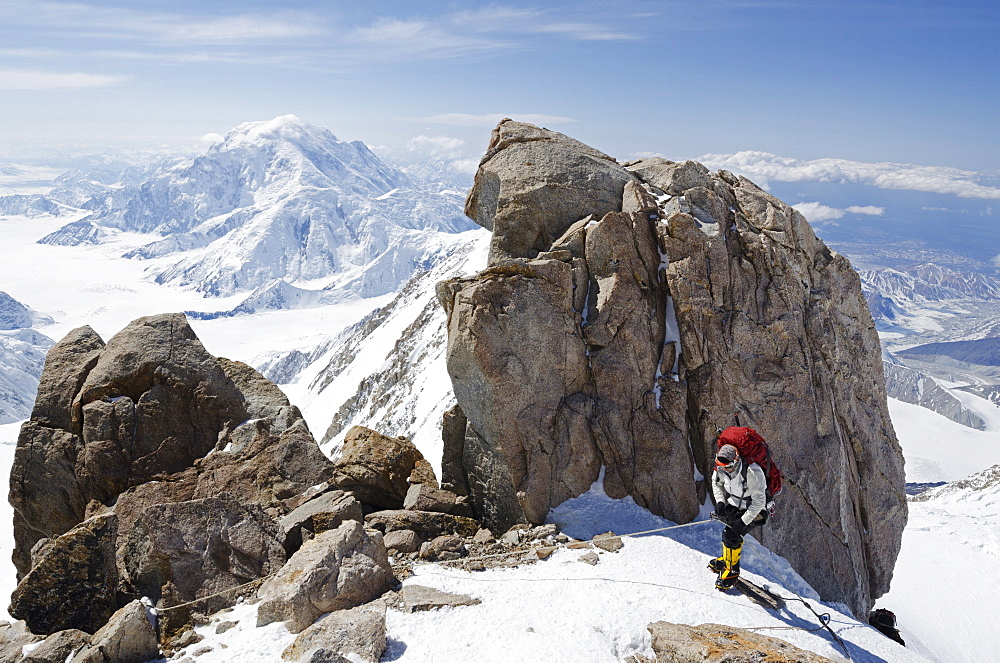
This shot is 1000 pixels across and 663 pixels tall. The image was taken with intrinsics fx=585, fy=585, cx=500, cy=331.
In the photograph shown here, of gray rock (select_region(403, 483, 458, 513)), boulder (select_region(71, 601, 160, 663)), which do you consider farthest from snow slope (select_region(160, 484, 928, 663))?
gray rock (select_region(403, 483, 458, 513))

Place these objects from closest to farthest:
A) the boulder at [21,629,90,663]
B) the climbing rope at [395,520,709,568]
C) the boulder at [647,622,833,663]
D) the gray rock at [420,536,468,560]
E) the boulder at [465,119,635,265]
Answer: the boulder at [647,622,833,663] → the boulder at [21,629,90,663] → the climbing rope at [395,520,709,568] → the gray rock at [420,536,468,560] → the boulder at [465,119,635,265]

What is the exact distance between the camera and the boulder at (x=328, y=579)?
10422mm

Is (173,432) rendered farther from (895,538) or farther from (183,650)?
(895,538)

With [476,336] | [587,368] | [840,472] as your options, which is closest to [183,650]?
[476,336]

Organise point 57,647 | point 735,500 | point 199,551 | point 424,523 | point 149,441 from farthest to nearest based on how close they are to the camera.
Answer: point 149,441 < point 424,523 < point 735,500 < point 199,551 < point 57,647

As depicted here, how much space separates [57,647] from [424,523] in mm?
7964

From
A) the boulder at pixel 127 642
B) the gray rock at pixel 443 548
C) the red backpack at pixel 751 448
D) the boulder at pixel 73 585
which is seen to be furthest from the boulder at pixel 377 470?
the red backpack at pixel 751 448

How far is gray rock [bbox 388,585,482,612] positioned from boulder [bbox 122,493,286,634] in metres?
3.41

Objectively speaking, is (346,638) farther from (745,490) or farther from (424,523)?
(745,490)

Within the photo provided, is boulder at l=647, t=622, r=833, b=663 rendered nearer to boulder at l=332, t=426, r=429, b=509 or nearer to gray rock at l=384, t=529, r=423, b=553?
gray rock at l=384, t=529, r=423, b=553

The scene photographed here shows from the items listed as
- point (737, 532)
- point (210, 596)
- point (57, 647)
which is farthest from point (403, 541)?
point (737, 532)

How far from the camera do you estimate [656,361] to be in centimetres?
1783

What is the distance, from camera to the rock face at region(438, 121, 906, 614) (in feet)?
55.5

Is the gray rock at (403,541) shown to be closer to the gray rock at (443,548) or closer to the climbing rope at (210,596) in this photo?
the gray rock at (443,548)
